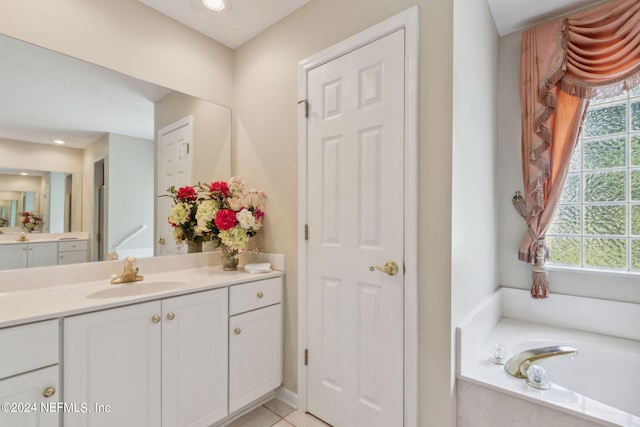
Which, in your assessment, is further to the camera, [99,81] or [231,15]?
[231,15]

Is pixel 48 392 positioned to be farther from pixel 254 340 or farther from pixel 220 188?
pixel 220 188

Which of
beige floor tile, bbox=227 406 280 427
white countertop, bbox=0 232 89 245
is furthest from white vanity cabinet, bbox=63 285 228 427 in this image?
white countertop, bbox=0 232 89 245

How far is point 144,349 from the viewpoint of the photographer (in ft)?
4.47

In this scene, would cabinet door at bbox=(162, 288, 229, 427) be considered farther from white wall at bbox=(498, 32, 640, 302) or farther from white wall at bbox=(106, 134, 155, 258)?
white wall at bbox=(498, 32, 640, 302)

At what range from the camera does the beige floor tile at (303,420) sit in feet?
5.69

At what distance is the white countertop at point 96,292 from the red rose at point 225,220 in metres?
0.31

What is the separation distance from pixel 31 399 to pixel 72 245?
817 millimetres

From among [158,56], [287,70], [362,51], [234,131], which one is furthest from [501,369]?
[158,56]

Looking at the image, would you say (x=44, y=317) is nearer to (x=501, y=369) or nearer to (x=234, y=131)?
(x=234, y=131)

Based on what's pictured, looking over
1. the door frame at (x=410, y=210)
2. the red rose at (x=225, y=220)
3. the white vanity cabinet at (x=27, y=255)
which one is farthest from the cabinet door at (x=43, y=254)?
the door frame at (x=410, y=210)

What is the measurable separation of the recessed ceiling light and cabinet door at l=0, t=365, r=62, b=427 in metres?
2.06

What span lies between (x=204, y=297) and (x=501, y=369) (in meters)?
1.56

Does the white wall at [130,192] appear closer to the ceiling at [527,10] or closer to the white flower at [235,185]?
the white flower at [235,185]

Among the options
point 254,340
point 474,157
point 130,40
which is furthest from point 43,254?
point 474,157
